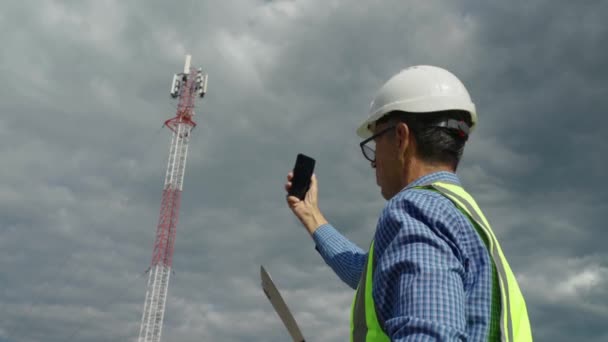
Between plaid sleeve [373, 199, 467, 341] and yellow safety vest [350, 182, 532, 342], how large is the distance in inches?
3.8

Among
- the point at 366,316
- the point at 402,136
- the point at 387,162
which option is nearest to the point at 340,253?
the point at 387,162

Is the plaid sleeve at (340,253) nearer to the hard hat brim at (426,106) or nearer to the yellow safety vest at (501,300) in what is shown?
the hard hat brim at (426,106)

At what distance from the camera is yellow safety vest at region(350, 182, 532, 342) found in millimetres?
2447

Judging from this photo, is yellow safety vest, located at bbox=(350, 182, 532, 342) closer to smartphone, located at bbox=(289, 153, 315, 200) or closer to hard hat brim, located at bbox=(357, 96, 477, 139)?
hard hat brim, located at bbox=(357, 96, 477, 139)

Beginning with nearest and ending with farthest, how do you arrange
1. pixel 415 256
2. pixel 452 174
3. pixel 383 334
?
pixel 415 256 → pixel 383 334 → pixel 452 174

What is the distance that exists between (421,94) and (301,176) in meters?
1.98

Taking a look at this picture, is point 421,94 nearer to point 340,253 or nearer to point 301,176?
point 301,176

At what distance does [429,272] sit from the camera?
7.18 ft

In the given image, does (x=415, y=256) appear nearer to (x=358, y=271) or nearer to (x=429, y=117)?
(x=429, y=117)

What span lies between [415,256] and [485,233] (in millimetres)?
489

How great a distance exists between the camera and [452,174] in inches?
122

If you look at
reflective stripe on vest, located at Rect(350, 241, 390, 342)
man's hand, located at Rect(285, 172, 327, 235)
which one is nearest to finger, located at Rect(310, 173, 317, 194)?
man's hand, located at Rect(285, 172, 327, 235)

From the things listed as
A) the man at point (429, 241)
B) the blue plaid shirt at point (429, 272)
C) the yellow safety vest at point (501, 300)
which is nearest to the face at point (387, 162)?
the man at point (429, 241)

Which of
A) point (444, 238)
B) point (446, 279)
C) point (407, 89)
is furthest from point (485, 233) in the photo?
point (407, 89)
